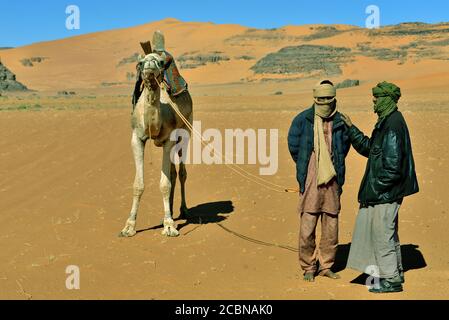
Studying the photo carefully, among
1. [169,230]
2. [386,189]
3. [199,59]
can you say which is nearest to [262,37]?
[199,59]

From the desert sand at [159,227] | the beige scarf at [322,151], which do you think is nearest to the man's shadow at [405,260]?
the desert sand at [159,227]

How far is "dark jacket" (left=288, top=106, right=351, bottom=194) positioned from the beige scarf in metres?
0.07

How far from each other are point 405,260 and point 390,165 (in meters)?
1.90

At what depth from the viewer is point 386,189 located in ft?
19.3

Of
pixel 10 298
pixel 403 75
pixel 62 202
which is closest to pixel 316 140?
pixel 10 298

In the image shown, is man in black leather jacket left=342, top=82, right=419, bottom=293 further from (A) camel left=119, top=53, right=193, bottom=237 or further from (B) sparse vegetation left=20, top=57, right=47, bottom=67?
(B) sparse vegetation left=20, top=57, right=47, bottom=67

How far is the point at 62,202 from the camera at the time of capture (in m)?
10.2

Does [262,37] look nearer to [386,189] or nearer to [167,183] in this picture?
[167,183]

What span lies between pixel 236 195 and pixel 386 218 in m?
5.12

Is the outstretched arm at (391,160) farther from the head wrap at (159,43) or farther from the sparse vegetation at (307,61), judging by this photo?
the sparse vegetation at (307,61)

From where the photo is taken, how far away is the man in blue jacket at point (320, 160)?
6.21 m

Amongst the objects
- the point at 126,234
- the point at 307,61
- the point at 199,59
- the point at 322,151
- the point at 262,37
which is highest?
the point at 262,37
